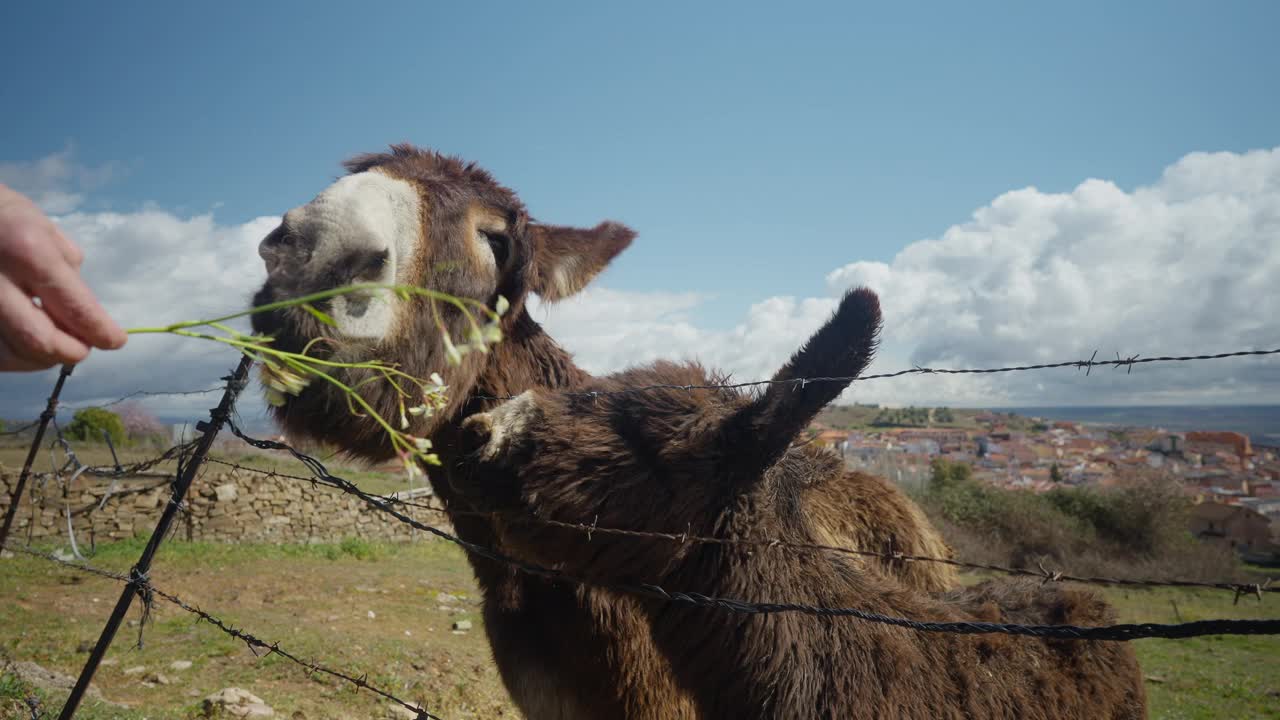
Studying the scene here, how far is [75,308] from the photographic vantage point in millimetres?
940

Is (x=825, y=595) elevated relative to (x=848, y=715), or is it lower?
elevated

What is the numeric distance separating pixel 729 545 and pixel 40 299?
189 centimetres

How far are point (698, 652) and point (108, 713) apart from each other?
4.85m

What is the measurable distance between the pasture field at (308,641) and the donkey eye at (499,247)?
345cm

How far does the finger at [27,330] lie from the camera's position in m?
0.88

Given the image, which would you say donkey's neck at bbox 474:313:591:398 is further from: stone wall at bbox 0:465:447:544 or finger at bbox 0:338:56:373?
stone wall at bbox 0:465:447:544

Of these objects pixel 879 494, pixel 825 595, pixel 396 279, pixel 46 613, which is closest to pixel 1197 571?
pixel 879 494

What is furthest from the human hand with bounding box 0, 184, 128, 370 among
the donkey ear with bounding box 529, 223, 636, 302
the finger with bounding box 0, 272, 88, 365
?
the donkey ear with bounding box 529, 223, 636, 302

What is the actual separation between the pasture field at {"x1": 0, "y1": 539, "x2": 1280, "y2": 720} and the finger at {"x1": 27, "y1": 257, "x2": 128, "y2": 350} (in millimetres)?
3945

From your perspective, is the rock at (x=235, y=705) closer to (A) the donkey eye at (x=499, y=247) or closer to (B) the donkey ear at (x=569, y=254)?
(B) the donkey ear at (x=569, y=254)

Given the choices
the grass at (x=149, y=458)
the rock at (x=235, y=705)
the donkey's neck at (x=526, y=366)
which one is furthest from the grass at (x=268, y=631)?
the donkey's neck at (x=526, y=366)

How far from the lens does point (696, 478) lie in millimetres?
2281

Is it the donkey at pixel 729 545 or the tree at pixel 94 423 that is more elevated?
the donkey at pixel 729 545

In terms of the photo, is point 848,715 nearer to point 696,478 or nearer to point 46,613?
point 696,478
